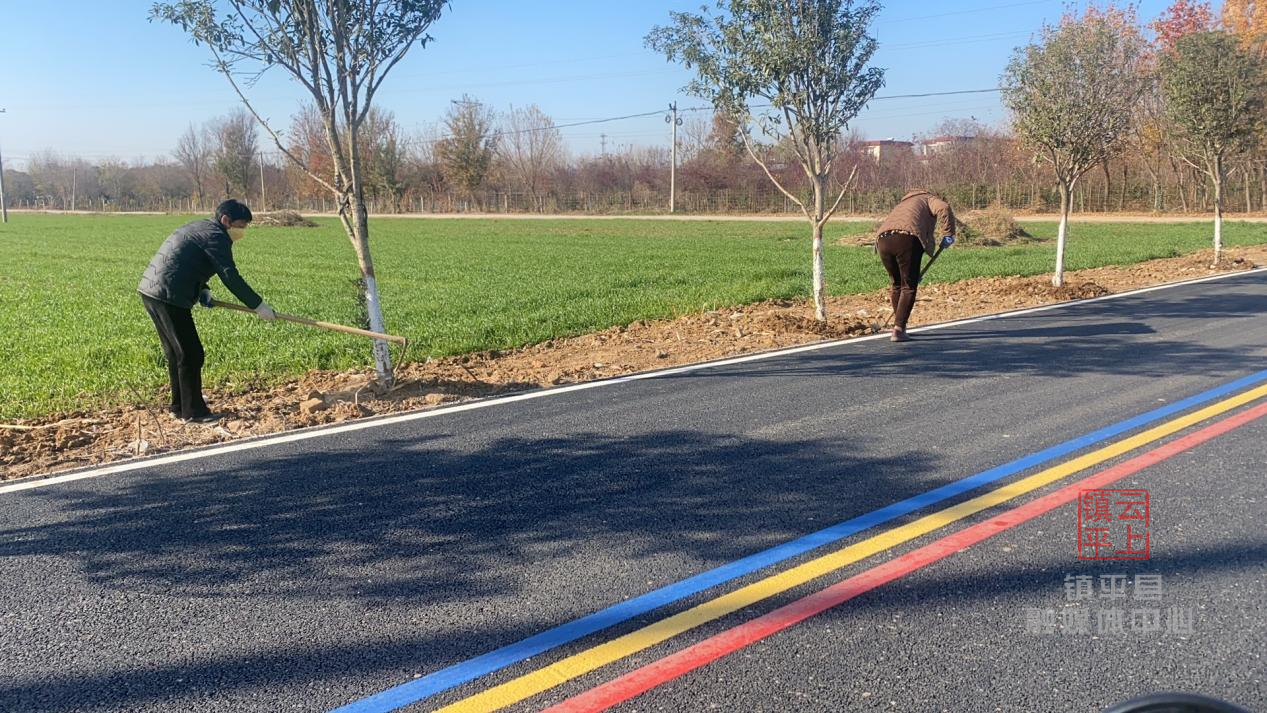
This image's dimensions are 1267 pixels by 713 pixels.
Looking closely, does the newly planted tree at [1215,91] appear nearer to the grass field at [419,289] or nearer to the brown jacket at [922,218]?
the grass field at [419,289]

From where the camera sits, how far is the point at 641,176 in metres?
73.3

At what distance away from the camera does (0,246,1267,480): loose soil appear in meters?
6.03

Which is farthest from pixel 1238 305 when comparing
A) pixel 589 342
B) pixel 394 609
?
pixel 394 609

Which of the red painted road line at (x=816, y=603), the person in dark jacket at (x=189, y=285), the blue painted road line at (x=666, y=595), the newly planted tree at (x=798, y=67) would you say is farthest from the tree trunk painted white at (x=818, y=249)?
the person in dark jacket at (x=189, y=285)

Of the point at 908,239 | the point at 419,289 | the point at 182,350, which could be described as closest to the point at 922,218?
the point at 908,239

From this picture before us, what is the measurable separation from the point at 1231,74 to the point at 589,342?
46.6ft

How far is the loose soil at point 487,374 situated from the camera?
6.03 meters

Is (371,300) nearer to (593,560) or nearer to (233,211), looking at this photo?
(233,211)

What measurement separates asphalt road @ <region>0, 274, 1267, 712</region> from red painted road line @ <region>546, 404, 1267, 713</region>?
2.1 inches

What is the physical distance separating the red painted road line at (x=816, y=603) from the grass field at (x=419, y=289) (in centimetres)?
623

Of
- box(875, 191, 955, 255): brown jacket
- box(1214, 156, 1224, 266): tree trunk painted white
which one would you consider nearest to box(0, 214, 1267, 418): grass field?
box(1214, 156, 1224, 266): tree trunk painted white

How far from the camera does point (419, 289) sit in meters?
16.5

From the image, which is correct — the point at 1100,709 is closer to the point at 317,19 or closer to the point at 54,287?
the point at 317,19

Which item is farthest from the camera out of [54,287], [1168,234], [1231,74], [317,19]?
[1168,234]
